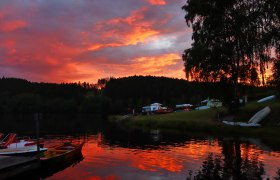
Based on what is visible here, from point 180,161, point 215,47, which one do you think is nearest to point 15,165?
point 180,161

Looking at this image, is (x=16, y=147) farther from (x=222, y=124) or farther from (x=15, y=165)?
(x=222, y=124)

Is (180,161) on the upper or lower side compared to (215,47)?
lower

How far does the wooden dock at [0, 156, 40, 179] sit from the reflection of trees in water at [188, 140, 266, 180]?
1197 centimetres

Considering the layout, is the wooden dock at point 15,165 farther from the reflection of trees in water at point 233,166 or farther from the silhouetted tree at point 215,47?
the silhouetted tree at point 215,47

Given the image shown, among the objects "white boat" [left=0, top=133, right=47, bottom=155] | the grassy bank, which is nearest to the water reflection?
"white boat" [left=0, top=133, right=47, bottom=155]

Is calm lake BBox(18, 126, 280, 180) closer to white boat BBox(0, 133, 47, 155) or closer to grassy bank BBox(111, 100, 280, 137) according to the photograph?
white boat BBox(0, 133, 47, 155)

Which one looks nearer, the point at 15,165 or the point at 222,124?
the point at 15,165

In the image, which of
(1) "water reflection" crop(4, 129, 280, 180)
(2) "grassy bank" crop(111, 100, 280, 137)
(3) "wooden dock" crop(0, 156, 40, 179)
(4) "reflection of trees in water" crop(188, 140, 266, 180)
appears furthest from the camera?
(2) "grassy bank" crop(111, 100, 280, 137)

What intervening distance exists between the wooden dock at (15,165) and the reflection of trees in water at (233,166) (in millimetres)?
11974

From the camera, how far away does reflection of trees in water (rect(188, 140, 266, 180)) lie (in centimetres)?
2366

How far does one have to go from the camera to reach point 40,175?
26.0 meters

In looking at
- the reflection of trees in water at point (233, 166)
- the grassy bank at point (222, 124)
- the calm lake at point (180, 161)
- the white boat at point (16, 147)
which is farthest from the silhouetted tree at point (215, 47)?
the white boat at point (16, 147)

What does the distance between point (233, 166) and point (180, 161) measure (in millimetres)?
4919

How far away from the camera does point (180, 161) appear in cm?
3009
